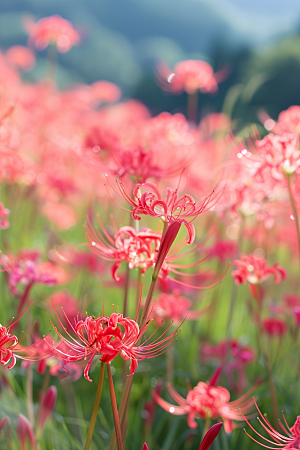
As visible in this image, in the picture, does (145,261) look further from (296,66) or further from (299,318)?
(296,66)

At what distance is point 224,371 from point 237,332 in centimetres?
53

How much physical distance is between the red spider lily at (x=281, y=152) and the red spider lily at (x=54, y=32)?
183 centimetres

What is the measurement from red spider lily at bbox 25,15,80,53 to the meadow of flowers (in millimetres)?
702

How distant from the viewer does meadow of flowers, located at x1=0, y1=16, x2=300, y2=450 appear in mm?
527

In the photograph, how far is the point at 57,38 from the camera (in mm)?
2227

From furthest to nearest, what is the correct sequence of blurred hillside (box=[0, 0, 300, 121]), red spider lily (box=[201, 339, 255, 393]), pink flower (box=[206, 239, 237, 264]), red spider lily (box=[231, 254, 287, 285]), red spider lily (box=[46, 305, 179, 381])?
blurred hillside (box=[0, 0, 300, 121])
pink flower (box=[206, 239, 237, 264])
red spider lily (box=[201, 339, 255, 393])
red spider lily (box=[231, 254, 287, 285])
red spider lily (box=[46, 305, 179, 381])

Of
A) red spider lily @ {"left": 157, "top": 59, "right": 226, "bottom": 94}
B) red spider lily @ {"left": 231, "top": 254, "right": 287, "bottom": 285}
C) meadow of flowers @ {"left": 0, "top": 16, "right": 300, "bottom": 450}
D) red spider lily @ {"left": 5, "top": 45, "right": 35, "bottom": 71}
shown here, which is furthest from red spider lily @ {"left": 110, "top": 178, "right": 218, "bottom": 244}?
red spider lily @ {"left": 5, "top": 45, "right": 35, "bottom": 71}

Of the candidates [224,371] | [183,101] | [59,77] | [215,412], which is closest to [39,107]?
[224,371]

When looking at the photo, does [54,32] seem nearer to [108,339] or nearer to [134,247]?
[134,247]

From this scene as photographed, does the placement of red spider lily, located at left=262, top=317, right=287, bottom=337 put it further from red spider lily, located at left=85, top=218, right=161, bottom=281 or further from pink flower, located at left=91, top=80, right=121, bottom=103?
pink flower, located at left=91, top=80, right=121, bottom=103

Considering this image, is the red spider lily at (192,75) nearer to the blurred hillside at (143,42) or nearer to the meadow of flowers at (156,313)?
the meadow of flowers at (156,313)

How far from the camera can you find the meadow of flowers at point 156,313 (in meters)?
0.53

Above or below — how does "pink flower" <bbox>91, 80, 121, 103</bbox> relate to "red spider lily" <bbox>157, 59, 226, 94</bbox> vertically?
above

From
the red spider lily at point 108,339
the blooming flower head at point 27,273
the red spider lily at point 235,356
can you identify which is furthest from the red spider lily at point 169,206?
the red spider lily at point 235,356
